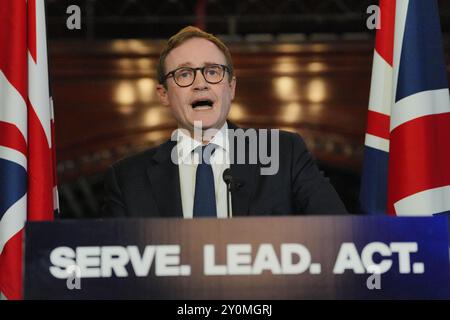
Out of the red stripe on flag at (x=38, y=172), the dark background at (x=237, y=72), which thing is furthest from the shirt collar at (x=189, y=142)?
the dark background at (x=237, y=72)

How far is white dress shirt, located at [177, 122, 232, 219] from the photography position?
81.9 inches

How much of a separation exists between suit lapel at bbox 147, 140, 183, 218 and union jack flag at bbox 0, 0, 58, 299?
0.36 m

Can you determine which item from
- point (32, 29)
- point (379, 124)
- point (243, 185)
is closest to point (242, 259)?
point (243, 185)

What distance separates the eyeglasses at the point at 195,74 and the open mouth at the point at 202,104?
50 millimetres

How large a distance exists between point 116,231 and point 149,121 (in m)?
3.24

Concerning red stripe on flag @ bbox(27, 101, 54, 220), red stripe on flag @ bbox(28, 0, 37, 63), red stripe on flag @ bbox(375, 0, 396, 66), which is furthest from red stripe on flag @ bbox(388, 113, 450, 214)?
red stripe on flag @ bbox(28, 0, 37, 63)

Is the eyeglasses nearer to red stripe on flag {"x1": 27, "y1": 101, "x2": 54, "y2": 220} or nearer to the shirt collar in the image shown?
the shirt collar

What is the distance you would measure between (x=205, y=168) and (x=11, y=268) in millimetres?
586

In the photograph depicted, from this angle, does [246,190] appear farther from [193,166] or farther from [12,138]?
[12,138]

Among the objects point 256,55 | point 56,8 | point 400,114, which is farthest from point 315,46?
point 400,114

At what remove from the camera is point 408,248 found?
1428 millimetres

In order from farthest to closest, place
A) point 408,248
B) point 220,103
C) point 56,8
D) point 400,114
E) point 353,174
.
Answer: point 353,174
point 56,8
point 400,114
point 220,103
point 408,248

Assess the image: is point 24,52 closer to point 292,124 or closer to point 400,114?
point 400,114

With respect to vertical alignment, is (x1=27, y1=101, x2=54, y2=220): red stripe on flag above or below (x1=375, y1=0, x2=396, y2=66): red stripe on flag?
below
